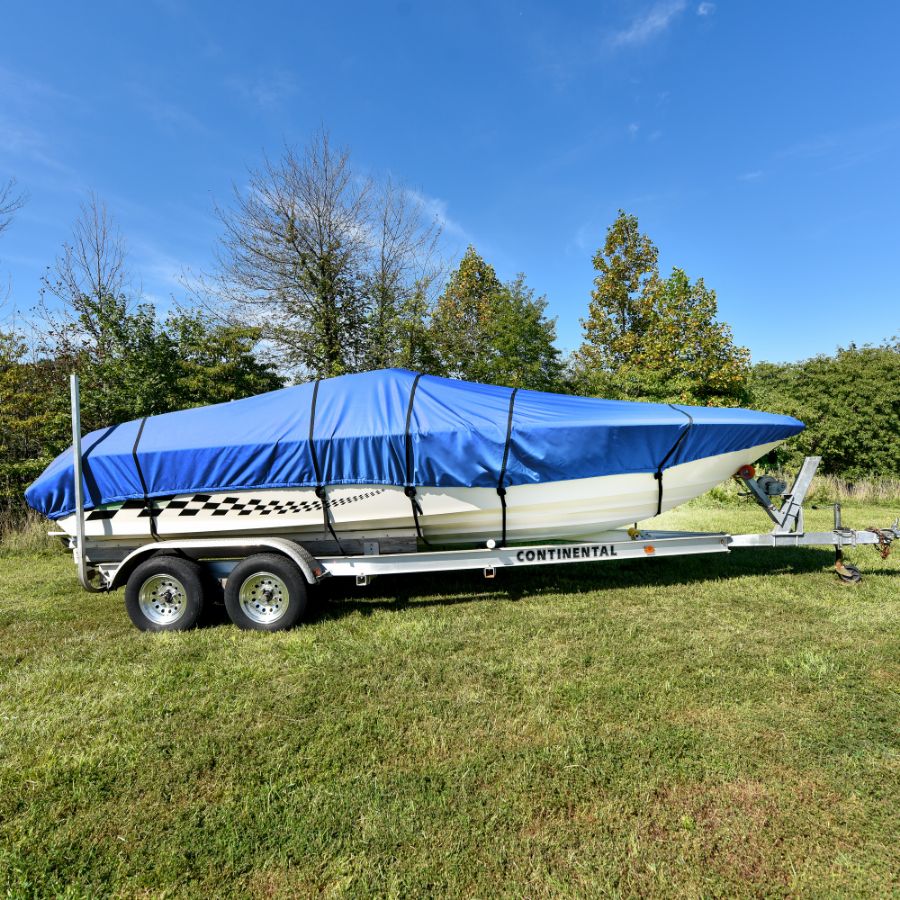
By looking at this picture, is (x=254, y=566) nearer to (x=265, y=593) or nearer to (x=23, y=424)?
(x=265, y=593)

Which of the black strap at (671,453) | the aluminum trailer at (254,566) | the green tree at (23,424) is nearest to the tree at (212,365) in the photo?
the green tree at (23,424)

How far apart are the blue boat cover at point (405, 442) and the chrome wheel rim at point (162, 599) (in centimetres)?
83

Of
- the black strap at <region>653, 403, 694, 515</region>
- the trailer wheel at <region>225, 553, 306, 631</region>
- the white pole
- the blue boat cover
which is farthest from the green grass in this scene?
the blue boat cover

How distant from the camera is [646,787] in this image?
2.50m

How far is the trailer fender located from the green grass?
21.4 inches

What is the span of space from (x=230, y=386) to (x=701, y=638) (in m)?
11.8

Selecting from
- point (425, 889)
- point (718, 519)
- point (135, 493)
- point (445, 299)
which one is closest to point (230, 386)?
point (135, 493)

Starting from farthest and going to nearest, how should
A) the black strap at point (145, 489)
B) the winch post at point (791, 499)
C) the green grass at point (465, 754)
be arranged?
the winch post at point (791, 499), the black strap at point (145, 489), the green grass at point (465, 754)

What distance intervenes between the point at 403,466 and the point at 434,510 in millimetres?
563

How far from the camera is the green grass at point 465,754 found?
2104 mm

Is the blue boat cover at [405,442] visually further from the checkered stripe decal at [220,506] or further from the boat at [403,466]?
the checkered stripe decal at [220,506]

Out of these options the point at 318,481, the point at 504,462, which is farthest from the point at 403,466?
the point at 504,462

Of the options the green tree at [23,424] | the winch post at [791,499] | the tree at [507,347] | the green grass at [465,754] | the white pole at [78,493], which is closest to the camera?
the green grass at [465,754]

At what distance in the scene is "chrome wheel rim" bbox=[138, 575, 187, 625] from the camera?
477 cm
